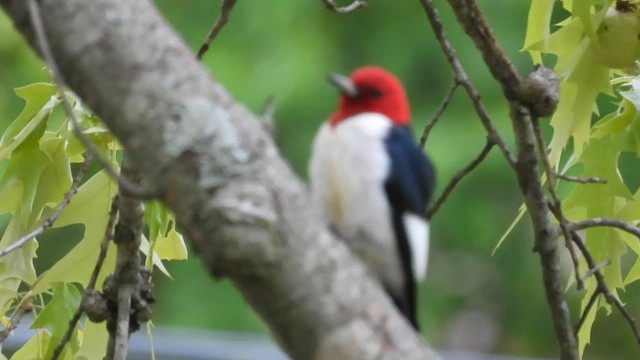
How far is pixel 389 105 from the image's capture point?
1.27 m

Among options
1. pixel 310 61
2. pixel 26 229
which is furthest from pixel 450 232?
pixel 26 229

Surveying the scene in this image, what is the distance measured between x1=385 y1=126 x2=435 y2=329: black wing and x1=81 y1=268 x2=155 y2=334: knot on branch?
1.19 feet

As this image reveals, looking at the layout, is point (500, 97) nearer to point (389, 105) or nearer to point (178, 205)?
point (389, 105)

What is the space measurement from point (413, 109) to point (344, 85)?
257cm

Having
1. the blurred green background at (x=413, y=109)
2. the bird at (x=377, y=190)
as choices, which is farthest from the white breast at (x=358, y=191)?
the blurred green background at (x=413, y=109)

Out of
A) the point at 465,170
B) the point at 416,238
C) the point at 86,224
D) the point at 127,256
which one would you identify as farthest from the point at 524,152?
the point at 86,224

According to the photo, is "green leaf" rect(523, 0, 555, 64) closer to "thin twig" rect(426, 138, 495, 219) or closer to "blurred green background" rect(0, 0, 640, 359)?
"thin twig" rect(426, 138, 495, 219)

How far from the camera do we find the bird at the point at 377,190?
1171 millimetres

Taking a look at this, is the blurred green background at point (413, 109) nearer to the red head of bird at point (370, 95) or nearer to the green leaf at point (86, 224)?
the green leaf at point (86, 224)

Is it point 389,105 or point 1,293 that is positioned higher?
point 389,105

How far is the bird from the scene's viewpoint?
3.84 feet

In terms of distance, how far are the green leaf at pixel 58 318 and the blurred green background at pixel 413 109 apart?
1778 millimetres

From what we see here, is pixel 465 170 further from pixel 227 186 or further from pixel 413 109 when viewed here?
pixel 413 109

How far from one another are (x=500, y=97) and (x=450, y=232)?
62 centimetres
